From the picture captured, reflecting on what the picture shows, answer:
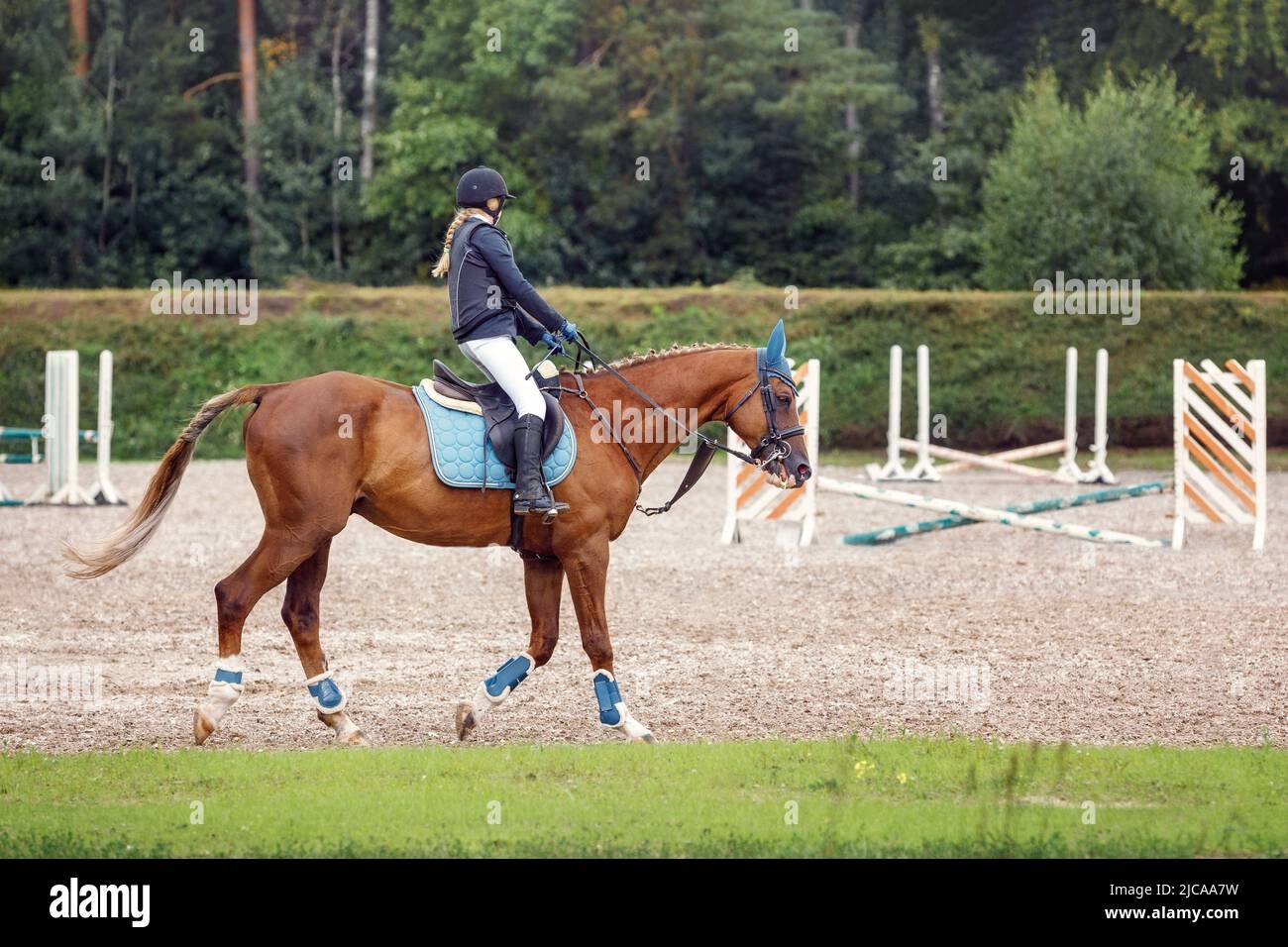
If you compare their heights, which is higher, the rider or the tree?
the tree

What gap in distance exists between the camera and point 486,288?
8617mm

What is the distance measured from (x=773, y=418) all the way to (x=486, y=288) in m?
1.68

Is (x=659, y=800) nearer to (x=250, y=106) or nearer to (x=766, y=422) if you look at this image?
(x=766, y=422)

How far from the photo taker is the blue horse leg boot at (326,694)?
331 inches

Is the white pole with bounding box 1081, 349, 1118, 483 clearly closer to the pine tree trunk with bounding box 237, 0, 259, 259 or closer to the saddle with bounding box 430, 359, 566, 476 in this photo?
the saddle with bounding box 430, 359, 566, 476

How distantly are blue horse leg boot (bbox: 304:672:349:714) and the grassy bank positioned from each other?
22065 mm

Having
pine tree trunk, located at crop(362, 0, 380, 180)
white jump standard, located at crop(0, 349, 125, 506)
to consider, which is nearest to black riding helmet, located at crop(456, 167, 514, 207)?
white jump standard, located at crop(0, 349, 125, 506)

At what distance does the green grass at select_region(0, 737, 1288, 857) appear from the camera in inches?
241

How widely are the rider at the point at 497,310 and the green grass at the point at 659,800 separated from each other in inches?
58.5

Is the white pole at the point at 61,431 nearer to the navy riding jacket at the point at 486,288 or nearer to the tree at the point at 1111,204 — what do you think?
the navy riding jacket at the point at 486,288

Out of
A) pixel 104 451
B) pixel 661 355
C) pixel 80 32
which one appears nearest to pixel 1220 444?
pixel 661 355

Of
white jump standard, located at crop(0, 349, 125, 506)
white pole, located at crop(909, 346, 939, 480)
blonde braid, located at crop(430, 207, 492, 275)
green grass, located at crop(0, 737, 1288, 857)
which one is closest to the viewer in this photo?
green grass, located at crop(0, 737, 1288, 857)

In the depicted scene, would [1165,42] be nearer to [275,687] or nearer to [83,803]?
[275,687]
